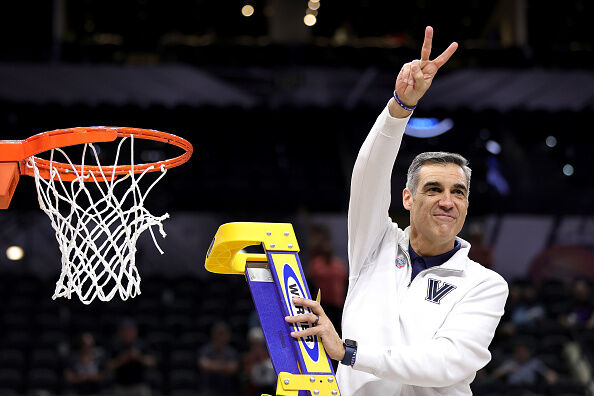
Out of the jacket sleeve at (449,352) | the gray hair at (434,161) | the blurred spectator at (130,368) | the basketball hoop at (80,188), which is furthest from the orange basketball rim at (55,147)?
the blurred spectator at (130,368)

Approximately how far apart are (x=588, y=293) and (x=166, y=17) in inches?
387

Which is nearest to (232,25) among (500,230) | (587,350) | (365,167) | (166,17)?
(166,17)

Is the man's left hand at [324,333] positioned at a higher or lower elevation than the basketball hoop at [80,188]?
lower

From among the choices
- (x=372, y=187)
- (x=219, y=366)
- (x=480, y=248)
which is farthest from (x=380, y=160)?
(x=480, y=248)

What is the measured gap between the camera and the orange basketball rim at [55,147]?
9.13 ft

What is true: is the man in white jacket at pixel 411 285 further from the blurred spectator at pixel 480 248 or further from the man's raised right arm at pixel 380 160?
the blurred spectator at pixel 480 248

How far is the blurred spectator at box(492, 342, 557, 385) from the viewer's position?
8961 mm

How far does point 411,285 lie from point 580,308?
8620 mm

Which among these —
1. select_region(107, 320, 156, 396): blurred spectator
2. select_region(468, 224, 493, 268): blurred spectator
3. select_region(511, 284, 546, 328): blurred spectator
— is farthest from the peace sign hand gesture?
select_region(468, 224, 493, 268): blurred spectator

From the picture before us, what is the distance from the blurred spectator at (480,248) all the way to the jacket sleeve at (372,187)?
8.99 m

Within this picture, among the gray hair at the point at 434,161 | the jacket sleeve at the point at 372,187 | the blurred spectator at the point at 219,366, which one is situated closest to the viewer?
the jacket sleeve at the point at 372,187

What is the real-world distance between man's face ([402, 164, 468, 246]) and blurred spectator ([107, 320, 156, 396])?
624 cm

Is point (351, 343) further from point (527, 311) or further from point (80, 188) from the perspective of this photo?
point (527, 311)

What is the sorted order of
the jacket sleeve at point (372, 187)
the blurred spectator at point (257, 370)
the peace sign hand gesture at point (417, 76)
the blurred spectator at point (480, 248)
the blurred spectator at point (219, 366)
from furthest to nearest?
the blurred spectator at point (480, 248) → the blurred spectator at point (219, 366) → the blurred spectator at point (257, 370) → the jacket sleeve at point (372, 187) → the peace sign hand gesture at point (417, 76)
